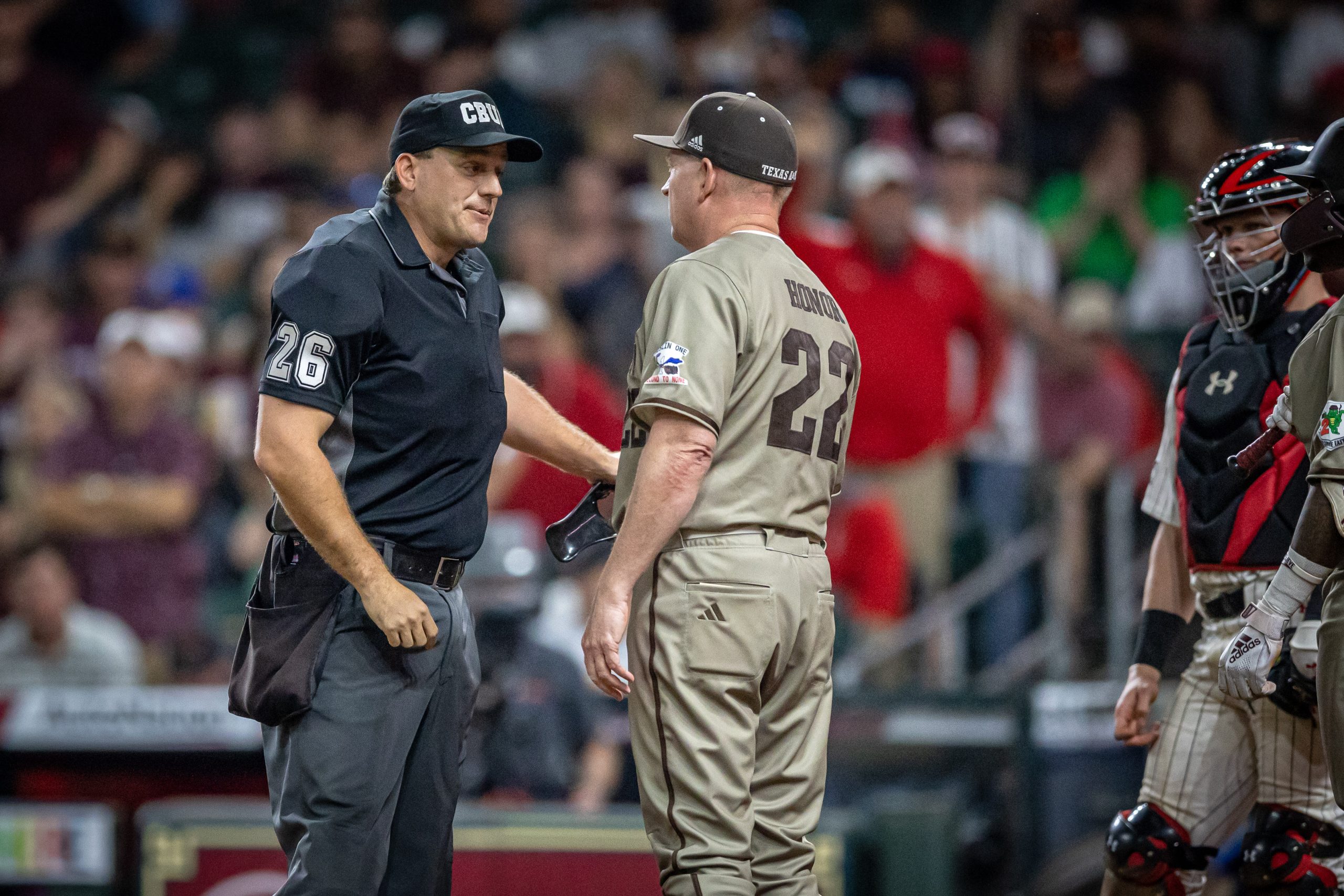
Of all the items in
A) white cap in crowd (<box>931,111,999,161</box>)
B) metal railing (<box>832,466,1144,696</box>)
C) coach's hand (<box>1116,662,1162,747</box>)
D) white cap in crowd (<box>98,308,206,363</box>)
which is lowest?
metal railing (<box>832,466,1144,696</box>)

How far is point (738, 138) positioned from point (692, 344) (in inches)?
22.8

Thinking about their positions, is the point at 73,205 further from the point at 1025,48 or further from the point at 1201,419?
the point at 1201,419

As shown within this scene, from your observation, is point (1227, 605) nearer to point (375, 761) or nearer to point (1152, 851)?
point (1152, 851)

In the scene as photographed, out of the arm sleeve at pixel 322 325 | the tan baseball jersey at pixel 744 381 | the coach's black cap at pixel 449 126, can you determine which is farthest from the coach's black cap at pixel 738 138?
the arm sleeve at pixel 322 325

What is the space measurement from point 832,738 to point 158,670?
140 inches

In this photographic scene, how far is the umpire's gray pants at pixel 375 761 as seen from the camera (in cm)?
368

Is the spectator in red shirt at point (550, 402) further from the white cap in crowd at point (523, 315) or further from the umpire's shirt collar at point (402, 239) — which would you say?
the umpire's shirt collar at point (402, 239)

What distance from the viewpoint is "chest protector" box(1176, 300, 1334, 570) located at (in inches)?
163

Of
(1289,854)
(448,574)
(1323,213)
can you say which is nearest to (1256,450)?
(1323,213)

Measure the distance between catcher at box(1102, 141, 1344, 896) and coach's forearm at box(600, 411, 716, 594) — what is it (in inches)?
57.0

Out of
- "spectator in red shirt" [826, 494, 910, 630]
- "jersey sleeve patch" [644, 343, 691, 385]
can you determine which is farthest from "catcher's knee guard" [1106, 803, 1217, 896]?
"spectator in red shirt" [826, 494, 910, 630]

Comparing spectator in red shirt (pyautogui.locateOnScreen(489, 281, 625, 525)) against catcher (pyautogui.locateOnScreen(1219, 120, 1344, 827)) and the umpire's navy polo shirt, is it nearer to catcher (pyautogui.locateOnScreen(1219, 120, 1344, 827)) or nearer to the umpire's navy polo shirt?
the umpire's navy polo shirt

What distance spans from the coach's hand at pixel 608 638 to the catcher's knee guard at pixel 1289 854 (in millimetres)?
1719

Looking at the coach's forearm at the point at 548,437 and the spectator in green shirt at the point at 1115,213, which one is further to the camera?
the spectator in green shirt at the point at 1115,213
